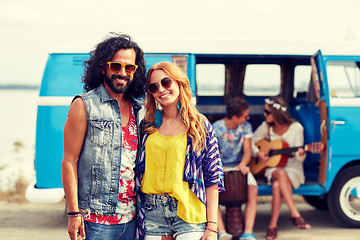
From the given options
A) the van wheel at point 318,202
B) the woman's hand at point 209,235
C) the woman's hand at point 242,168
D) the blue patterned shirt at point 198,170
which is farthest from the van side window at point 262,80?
the woman's hand at point 209,235

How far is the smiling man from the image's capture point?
256cm

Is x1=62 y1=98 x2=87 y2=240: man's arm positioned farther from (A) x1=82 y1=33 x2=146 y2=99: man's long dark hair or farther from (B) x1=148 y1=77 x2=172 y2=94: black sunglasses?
(B) x1=148 y1=77 x2=172 y2=94: black sunglasses

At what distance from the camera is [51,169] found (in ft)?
17.5

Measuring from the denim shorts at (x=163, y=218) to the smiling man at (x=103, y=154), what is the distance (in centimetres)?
10

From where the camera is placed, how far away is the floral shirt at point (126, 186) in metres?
2.62

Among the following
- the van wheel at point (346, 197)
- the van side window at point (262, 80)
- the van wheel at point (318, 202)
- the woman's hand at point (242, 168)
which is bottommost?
the van wheel at point (318, 202)

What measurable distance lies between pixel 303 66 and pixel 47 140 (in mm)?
3706

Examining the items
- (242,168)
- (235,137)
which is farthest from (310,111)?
(242,168)

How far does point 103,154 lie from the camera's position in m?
2.60

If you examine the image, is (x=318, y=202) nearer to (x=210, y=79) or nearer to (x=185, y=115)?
(x=210, y=79)

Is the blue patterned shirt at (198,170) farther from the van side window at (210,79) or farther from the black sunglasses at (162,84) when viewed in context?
the van side window at (210,79)

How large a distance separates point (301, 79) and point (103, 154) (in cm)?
493

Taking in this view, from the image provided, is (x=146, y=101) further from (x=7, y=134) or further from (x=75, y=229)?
(x=7, y=134)

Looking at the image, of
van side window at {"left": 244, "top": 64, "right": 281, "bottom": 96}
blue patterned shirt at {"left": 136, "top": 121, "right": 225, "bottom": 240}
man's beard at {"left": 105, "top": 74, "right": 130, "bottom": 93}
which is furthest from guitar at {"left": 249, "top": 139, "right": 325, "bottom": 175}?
man's beard at {"left": 105, "top": 74, "right": 130, "bottom": 93}
